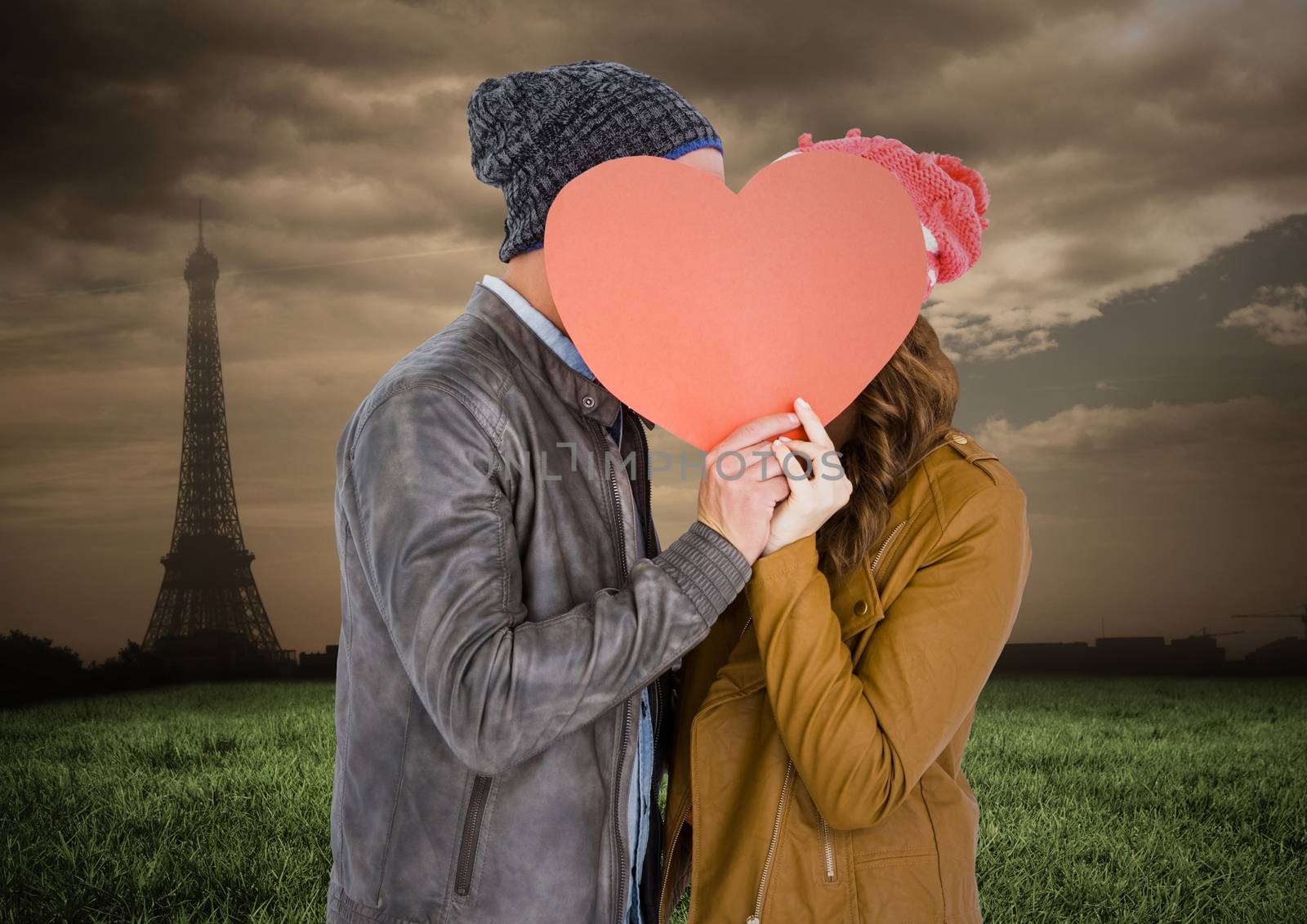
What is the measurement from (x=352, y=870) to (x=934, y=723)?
0.94 m

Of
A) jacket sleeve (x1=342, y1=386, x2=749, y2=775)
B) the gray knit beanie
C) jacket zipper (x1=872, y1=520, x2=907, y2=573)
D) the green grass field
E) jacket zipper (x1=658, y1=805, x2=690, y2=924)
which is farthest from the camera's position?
the green grass field

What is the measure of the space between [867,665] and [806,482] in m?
0.38

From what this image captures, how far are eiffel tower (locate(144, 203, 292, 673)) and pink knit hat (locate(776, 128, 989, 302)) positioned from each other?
Answer: 1520 cm

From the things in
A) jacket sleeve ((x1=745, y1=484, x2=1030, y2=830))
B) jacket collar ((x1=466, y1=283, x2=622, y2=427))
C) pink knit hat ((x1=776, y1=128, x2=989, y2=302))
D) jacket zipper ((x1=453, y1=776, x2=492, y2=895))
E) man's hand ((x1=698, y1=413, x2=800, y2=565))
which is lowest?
jacket zipper ((x1=453, y1=776, x2=492, y2=895))

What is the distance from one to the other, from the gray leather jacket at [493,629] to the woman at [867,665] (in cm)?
18

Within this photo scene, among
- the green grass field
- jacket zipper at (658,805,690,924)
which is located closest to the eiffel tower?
the green grass field

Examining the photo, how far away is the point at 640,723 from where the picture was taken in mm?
1576

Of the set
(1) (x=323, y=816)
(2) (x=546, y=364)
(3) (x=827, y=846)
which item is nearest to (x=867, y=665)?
(3) (x=827, y=846)

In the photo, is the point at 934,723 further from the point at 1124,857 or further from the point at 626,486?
the point at 1124,857

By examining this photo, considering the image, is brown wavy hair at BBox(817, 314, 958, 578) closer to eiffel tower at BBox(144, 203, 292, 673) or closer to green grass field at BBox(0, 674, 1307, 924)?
green grass field at BBox(0, 674, 1307, 924)

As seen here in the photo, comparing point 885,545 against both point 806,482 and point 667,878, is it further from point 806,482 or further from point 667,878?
point 667,878

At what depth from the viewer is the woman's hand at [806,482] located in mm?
1309

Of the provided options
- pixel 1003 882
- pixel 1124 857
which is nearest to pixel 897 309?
pixel 1003 882

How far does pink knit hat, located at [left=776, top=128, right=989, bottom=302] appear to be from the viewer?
65.4 inches
